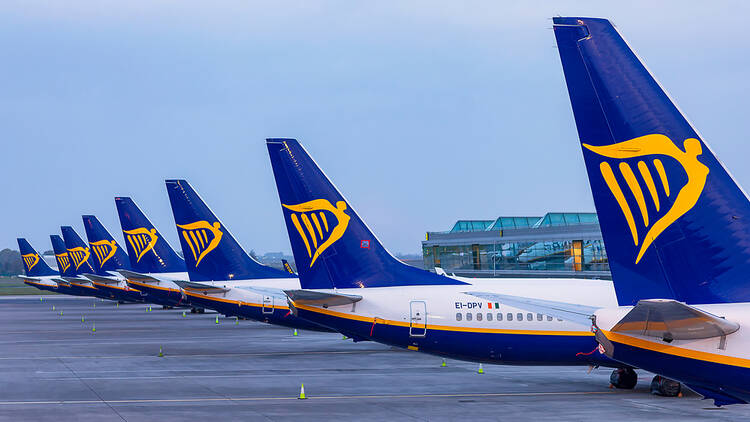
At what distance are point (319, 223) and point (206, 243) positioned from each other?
792 inches

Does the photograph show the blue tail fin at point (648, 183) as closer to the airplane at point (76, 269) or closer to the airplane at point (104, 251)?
the airplane at point (104, 251)

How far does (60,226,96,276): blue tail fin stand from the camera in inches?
4144

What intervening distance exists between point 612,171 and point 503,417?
13.8 m

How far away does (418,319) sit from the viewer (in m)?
28.2

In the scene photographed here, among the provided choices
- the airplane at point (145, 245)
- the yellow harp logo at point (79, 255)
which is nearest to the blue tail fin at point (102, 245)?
the yellow harp logo at point (79, 255)

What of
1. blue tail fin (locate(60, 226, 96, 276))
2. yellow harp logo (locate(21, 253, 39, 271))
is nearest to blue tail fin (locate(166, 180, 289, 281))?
blue tail fin (locate(60, 226, 96, 276))

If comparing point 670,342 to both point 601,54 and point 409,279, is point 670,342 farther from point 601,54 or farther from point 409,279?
point 409,279

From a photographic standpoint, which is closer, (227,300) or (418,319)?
(418,319)

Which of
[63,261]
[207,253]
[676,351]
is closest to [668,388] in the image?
[676,351]

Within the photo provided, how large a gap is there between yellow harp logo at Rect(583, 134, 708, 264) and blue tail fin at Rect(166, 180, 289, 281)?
3782 centimetres

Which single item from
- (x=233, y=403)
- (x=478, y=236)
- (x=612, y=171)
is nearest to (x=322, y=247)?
(x=233, y=403)

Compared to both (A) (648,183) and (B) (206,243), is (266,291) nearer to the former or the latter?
(B) (206,243)

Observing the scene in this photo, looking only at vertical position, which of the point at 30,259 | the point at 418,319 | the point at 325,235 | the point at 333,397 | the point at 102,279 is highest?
the point at 30,259

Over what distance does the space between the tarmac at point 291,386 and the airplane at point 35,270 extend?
3401 inches
